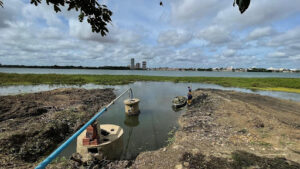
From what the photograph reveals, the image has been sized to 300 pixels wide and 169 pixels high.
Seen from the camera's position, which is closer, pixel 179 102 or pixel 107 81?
pixel 179 102

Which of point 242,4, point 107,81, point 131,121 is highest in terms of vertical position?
point 242,4

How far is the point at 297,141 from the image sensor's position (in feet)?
24.0

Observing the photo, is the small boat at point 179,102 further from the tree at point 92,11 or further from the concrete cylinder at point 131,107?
the tree at point 92,11

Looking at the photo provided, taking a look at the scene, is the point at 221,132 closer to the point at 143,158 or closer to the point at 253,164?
the point at 253,164

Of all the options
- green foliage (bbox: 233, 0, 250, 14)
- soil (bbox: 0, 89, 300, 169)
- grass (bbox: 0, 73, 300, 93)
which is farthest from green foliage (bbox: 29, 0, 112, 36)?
grass (bbox: 0, 73, 300, 93)

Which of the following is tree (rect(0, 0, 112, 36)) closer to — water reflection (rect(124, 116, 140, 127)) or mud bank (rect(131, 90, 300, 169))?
mud bank (rect(131, 90, 300, 169))

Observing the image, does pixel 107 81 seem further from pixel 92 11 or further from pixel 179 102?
pixel 92 11

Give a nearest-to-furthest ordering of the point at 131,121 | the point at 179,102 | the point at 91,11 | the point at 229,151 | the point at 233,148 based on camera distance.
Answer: the point at 91,11
the point at 229,151
the point at 233,148
the point at 131,121
the point at 179,102

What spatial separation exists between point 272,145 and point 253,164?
264 centimetres

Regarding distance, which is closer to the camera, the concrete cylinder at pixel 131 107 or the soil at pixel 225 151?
the soil at pixel 225 151

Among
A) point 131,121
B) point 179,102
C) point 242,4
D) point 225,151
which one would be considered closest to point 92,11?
point 242,4

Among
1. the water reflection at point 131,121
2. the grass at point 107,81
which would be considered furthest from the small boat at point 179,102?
the grass at point 107,81

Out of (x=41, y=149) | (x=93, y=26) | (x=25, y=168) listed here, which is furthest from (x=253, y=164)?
(x=41, y=149)

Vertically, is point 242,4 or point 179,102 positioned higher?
point 242,4
